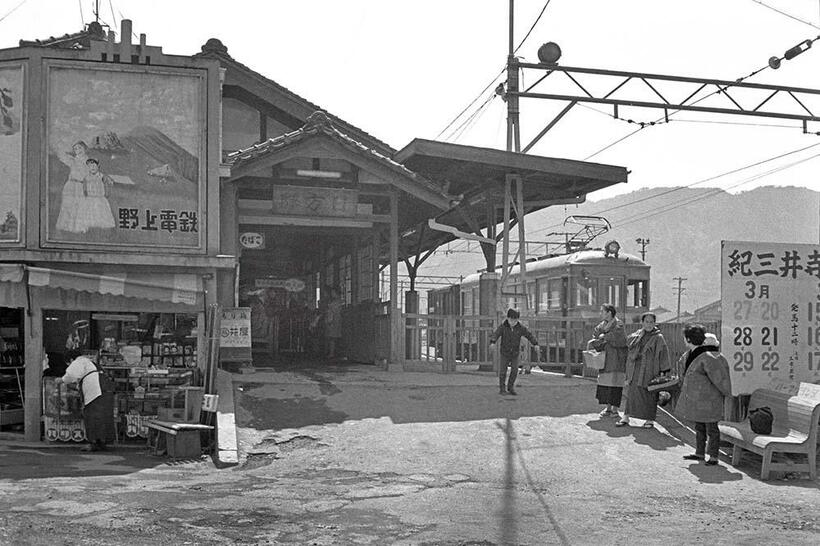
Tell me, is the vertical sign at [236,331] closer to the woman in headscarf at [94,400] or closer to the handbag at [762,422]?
the woman in headscarf at [94,400]

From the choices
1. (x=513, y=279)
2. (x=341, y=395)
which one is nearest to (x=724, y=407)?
(x=341, y=395)

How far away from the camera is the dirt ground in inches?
263

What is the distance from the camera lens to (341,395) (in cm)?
1287

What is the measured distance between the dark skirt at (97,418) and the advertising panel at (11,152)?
255cm

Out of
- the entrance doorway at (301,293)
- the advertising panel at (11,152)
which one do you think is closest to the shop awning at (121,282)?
the advertising panel at (11,152)

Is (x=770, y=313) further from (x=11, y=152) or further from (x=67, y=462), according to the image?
(x=11, y=152)

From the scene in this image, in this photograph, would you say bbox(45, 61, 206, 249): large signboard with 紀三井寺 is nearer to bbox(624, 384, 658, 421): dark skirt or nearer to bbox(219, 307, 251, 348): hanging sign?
bbox(219, 307, 251, 348): hanging sign

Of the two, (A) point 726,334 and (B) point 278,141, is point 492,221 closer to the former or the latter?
(B) point 278,141

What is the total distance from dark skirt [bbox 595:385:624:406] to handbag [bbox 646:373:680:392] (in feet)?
2.78

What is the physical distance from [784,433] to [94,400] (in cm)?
843

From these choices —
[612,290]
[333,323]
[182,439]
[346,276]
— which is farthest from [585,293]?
[182,439]

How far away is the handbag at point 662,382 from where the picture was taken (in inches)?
441

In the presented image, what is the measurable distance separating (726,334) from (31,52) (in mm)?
10060

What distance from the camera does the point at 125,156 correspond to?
12.2 metres
